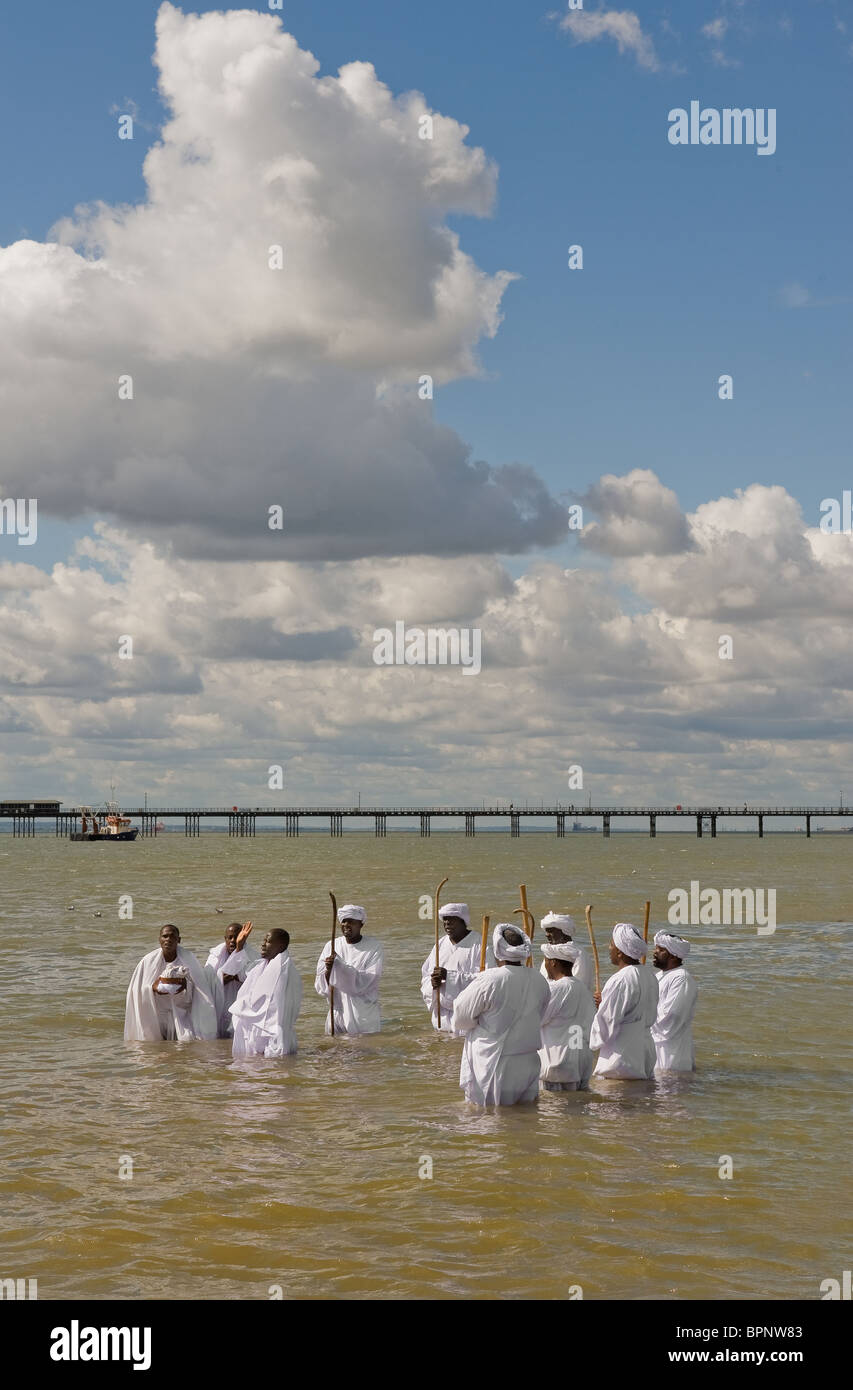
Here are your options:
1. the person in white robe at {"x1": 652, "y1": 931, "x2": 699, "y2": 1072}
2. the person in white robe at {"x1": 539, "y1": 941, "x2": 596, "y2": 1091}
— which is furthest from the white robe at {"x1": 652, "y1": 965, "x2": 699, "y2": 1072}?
the person in white robe at {"x1": 539, "y1": 941, "x2": 596, "y2": 1091}

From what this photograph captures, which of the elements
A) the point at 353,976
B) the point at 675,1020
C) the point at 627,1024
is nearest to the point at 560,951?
the point at 627,1024

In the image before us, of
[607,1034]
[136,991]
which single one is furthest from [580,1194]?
[136,991]

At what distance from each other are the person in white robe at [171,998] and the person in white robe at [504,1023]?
13.0ft

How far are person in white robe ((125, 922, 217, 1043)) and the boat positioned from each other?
143 meters

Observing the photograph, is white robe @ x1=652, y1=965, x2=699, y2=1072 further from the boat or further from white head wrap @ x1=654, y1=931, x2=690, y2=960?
the boat

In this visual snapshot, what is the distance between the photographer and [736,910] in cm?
4006

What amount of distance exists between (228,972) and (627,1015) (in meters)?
4.77

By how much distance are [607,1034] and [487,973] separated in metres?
1.87

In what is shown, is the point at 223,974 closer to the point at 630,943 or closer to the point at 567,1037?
the point at 567,1037

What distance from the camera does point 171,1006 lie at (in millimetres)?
13516

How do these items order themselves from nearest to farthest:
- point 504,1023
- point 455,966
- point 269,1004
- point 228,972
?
point 504,1023
point 269,1004
point 228,972
point 455,966

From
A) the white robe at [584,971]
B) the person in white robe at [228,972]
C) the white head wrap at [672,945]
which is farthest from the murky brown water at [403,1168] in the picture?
the white head wrap at [672,945]

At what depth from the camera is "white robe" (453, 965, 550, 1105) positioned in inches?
383
